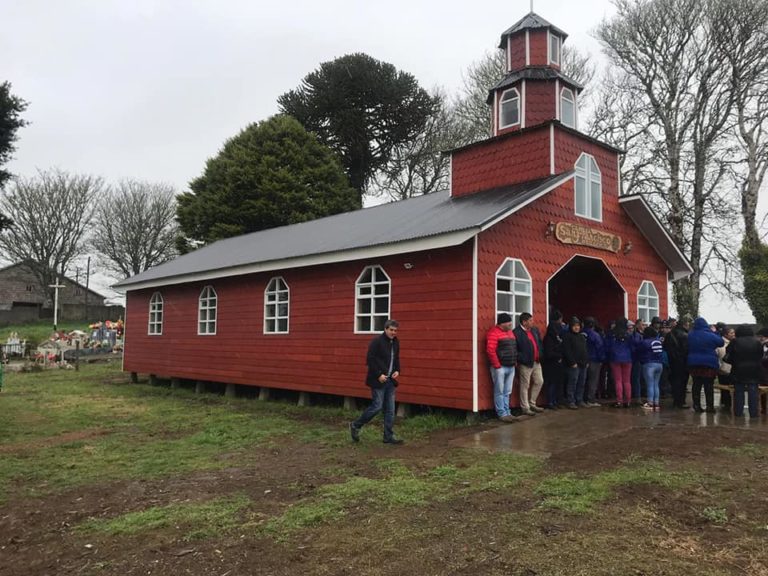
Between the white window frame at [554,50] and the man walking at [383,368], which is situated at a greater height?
the white window frame at [554,50]

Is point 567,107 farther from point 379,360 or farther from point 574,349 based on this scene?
point 379,360

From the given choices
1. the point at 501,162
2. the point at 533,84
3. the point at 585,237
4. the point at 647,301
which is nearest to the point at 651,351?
the point at 585,237

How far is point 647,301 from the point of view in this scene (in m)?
14.4

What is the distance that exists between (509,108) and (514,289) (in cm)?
517

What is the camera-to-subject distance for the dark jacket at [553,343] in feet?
35.5

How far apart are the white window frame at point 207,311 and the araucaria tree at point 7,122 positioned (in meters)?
10.6

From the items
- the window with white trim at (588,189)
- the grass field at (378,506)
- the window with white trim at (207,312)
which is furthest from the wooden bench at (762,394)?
the window with white trim at (207,312)

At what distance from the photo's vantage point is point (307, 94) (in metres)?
37.8

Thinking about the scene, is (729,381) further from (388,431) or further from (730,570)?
(730,570)

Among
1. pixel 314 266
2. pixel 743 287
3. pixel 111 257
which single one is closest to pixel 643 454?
pixel 314 266

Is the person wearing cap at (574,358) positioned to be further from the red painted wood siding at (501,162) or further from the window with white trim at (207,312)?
the window with white trim at (207,312)

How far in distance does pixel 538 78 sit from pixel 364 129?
80.0 ft

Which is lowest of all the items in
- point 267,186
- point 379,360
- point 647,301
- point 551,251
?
point 379,360

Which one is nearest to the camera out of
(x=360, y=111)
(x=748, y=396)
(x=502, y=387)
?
(x=748, y=396)
